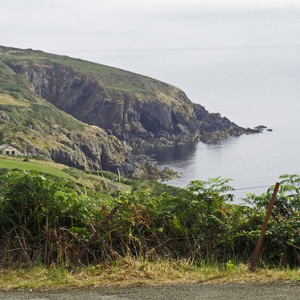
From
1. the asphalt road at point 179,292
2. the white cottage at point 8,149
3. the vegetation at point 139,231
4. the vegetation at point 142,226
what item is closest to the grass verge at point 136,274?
the vegetation at point 139,231

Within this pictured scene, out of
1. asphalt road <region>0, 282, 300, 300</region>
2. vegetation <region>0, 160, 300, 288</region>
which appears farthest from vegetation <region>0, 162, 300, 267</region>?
asphalt road <region>0, 282, 300, 300</region>

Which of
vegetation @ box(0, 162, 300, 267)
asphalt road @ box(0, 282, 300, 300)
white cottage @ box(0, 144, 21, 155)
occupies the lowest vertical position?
white cottage @ box(0, 144, 21, 155)

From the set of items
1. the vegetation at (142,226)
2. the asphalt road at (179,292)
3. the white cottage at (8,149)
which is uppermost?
the vegetation at (142,226)

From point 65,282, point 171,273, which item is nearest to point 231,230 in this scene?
point 171,273

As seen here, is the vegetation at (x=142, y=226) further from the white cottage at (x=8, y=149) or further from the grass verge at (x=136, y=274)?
the white cottage at (x=8, y=149)

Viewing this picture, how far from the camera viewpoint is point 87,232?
788cm

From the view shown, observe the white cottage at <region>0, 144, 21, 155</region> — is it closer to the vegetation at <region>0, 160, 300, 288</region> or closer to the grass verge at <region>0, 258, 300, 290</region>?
the vegetation at <region>0, 160, 300, 288</region>

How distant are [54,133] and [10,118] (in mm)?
14489

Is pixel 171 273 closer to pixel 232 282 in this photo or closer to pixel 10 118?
pixel 232 282

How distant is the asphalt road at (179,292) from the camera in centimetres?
590

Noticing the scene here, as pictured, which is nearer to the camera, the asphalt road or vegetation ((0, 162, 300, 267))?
the asphalt road

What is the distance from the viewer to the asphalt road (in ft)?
19.4

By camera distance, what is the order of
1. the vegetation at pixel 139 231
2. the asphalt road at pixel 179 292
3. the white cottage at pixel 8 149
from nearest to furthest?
the asphalt road at pixel 179 292, the vegetation at pixel 139 231, the white cottage at pixel 8 149

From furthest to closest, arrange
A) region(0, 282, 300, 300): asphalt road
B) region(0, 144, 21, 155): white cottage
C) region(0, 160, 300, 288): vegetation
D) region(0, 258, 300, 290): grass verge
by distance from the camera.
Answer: region(0, 144, 21, 155): white cottage < region(0, 160, 300, 288): vegetation < region(0, 258, 300, 290): grass verge < region(0, 282, 300, 300): asphalt road
